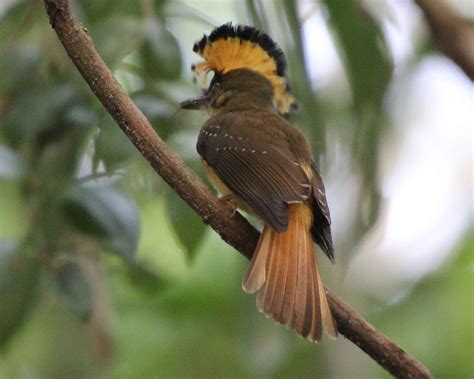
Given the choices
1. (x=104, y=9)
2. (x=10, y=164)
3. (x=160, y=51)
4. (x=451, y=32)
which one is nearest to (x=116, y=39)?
(x=160, y=51)

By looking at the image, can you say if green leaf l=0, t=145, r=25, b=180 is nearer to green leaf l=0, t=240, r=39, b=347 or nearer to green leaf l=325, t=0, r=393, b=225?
green leaf l=0, t=240, r=39, b=347

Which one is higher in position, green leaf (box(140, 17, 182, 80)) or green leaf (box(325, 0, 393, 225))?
green leaf (box(140, 17, 182, 80))

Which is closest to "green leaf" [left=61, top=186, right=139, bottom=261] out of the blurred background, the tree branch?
the blurred background

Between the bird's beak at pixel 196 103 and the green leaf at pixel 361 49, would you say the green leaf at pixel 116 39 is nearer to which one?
the bird's beak at pixel 196 103

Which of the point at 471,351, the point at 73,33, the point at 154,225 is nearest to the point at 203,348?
the point at 154,225

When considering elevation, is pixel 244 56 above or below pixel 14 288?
above

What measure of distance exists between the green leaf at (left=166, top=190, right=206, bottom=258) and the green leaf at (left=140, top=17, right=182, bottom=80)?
44 cm

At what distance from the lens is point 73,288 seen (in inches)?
106

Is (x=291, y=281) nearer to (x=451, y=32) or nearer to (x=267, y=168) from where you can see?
(x=267, y=168)

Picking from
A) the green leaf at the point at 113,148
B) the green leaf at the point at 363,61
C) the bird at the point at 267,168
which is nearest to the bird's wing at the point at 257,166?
the bird at the point at 267,168

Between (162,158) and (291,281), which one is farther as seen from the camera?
(291,281)

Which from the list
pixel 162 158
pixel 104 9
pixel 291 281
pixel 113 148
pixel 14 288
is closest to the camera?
pixel 162 158

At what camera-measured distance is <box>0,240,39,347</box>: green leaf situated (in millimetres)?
2674

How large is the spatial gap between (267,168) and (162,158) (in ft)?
1.75
